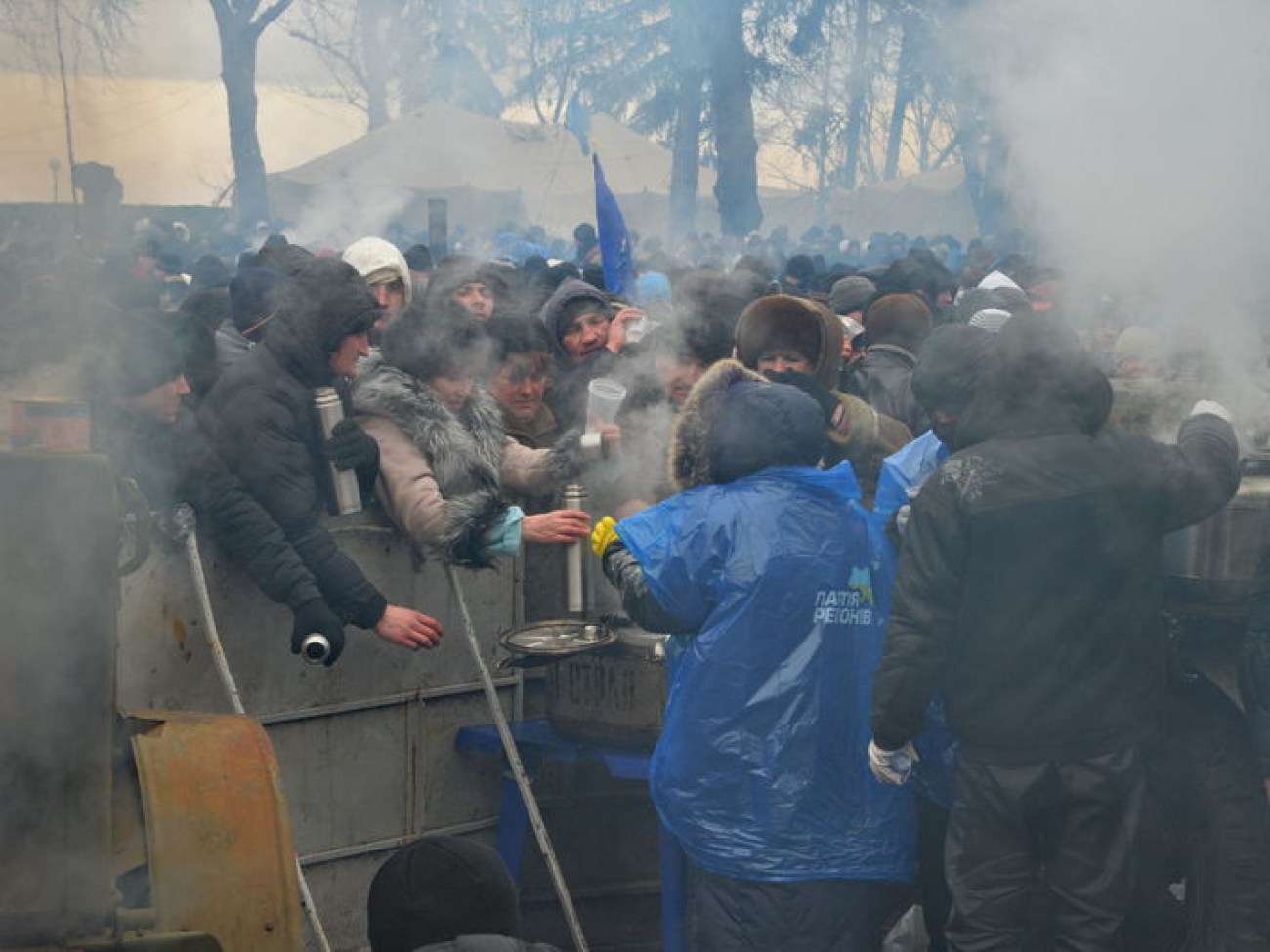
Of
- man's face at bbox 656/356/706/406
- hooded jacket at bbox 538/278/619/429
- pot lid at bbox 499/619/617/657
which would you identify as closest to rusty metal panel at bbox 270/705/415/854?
pot lid at bbox 499/619/617/657

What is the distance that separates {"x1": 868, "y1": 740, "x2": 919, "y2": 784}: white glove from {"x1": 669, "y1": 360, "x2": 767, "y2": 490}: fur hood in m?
0.85

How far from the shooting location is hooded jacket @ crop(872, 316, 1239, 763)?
11.4 feet

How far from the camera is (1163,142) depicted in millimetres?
4594

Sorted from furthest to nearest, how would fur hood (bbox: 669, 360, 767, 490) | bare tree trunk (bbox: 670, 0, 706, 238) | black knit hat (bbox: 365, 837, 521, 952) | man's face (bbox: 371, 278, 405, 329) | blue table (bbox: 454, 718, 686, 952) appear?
bare tree trunk (bbox: 670, 0, 706, 238) < man's face (bbox: 371, 278, 405, 329) < blue table (bbox: 454, 718, 686, 952) < fur hood (bbox: 669, 360, 767, 490) < black knit hat (bbox: 365, 837, 521, 952)

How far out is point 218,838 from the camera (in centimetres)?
237

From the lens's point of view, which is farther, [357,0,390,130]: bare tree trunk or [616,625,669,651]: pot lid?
[357,0,390,130]: bare tree trunk

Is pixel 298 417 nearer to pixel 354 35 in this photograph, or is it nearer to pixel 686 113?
pixel 354 35

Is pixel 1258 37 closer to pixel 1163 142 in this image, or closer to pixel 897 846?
pixel 1163 142

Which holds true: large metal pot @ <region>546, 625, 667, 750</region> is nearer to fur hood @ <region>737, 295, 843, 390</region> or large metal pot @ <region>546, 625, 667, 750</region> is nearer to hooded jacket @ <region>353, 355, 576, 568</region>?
hooded jacket @ <region>353, 355, 576, 568</region>

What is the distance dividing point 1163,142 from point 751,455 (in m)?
2.00

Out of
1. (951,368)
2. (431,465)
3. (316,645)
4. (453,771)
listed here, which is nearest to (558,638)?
(453,771)

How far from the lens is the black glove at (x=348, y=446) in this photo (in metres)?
4.09

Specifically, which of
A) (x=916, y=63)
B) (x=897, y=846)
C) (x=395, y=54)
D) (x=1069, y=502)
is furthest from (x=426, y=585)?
(x=916, y=63)

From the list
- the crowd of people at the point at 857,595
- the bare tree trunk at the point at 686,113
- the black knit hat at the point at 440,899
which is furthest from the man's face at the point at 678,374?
the bare tree trunk at the point at 686,113
